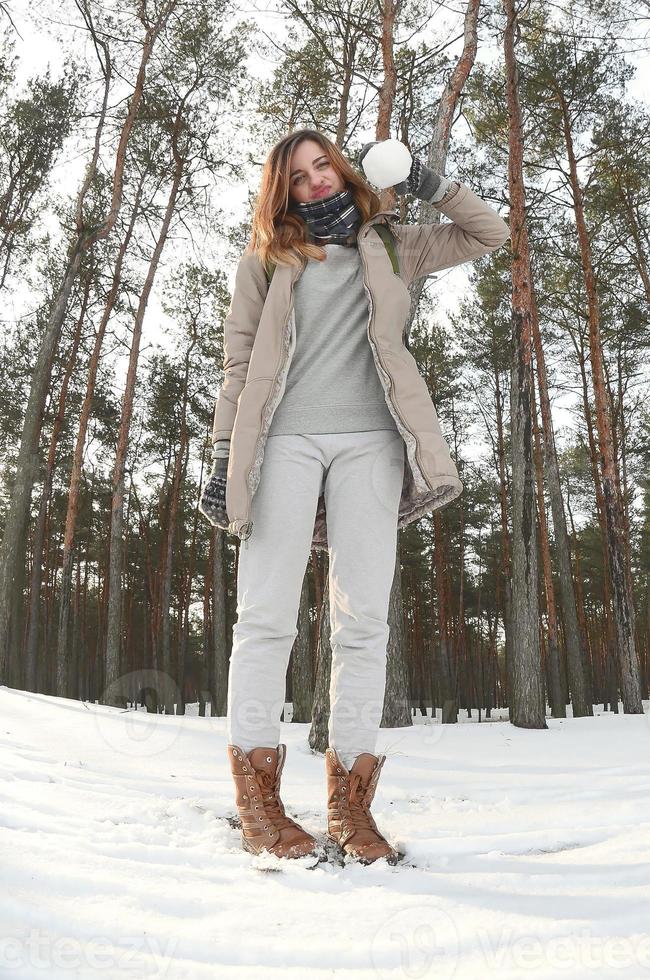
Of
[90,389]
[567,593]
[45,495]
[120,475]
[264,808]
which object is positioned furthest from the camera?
[45,495]

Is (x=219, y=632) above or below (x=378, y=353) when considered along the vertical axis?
below

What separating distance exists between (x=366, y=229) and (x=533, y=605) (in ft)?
19.6

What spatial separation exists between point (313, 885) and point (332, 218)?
1.89 m

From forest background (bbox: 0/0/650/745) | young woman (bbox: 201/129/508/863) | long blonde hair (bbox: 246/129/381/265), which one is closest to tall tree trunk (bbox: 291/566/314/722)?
forest background (bbox: 0/0/650/745)

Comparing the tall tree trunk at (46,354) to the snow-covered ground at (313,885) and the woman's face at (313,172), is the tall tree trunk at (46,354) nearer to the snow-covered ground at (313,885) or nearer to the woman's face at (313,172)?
the snow-covered ground at (313,885)

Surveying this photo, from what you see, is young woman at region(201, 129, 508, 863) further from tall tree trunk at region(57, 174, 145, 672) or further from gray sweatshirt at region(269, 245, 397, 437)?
tall tree trunk at region(57, 174, 145, 672)

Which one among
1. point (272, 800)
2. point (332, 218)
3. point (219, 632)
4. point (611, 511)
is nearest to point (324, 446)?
point (332, 218)

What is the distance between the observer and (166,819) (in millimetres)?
2014

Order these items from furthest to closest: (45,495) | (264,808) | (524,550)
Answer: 1. (45,495)
2. (524,550)
3. (264,808)

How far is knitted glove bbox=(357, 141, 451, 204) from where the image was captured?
2.17 m

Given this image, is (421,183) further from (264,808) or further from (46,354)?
(46,354)

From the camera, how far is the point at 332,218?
7.32 ft

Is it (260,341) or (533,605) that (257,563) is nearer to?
(260,341)

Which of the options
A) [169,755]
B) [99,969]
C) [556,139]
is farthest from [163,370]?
[99,969]
